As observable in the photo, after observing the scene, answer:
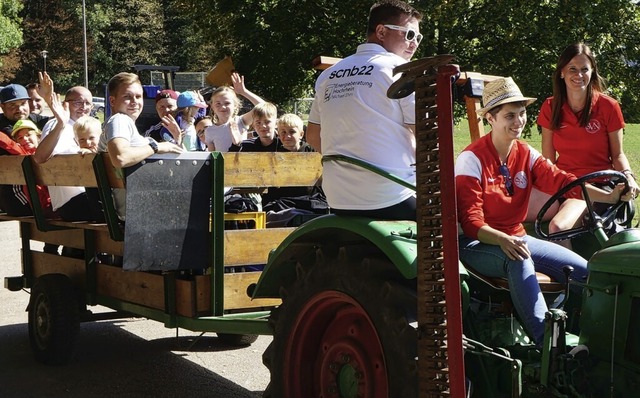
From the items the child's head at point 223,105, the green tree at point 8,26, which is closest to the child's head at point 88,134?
the child's head at point 223,105

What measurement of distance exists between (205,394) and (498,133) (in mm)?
2517

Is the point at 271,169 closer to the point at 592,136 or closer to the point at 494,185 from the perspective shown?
the point at 494,185

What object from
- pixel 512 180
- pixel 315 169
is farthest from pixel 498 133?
pixel 315 169

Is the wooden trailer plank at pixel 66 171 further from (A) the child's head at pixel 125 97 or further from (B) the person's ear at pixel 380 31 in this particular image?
(B) the person's ear at pixel 380 31

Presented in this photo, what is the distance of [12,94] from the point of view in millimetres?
8367

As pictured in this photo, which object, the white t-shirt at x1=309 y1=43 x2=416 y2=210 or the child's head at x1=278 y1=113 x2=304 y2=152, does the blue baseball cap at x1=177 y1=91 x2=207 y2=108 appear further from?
the white t-shirt at x1=309 y1=43 x2=416 y2=210

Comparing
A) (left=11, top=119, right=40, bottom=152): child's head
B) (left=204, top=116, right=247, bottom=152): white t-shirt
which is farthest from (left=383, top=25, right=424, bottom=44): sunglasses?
(left=11, top=119, right=40, bottom=152): child's head

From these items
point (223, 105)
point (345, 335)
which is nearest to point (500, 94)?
point (345, 335)

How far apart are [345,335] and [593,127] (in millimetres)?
2530

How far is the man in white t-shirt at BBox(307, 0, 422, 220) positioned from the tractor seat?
374mm

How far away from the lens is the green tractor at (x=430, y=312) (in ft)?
10.4

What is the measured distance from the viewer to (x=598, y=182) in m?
4.96

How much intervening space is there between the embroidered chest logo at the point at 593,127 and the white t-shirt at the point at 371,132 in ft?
6.72

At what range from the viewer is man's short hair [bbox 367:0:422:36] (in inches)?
162
